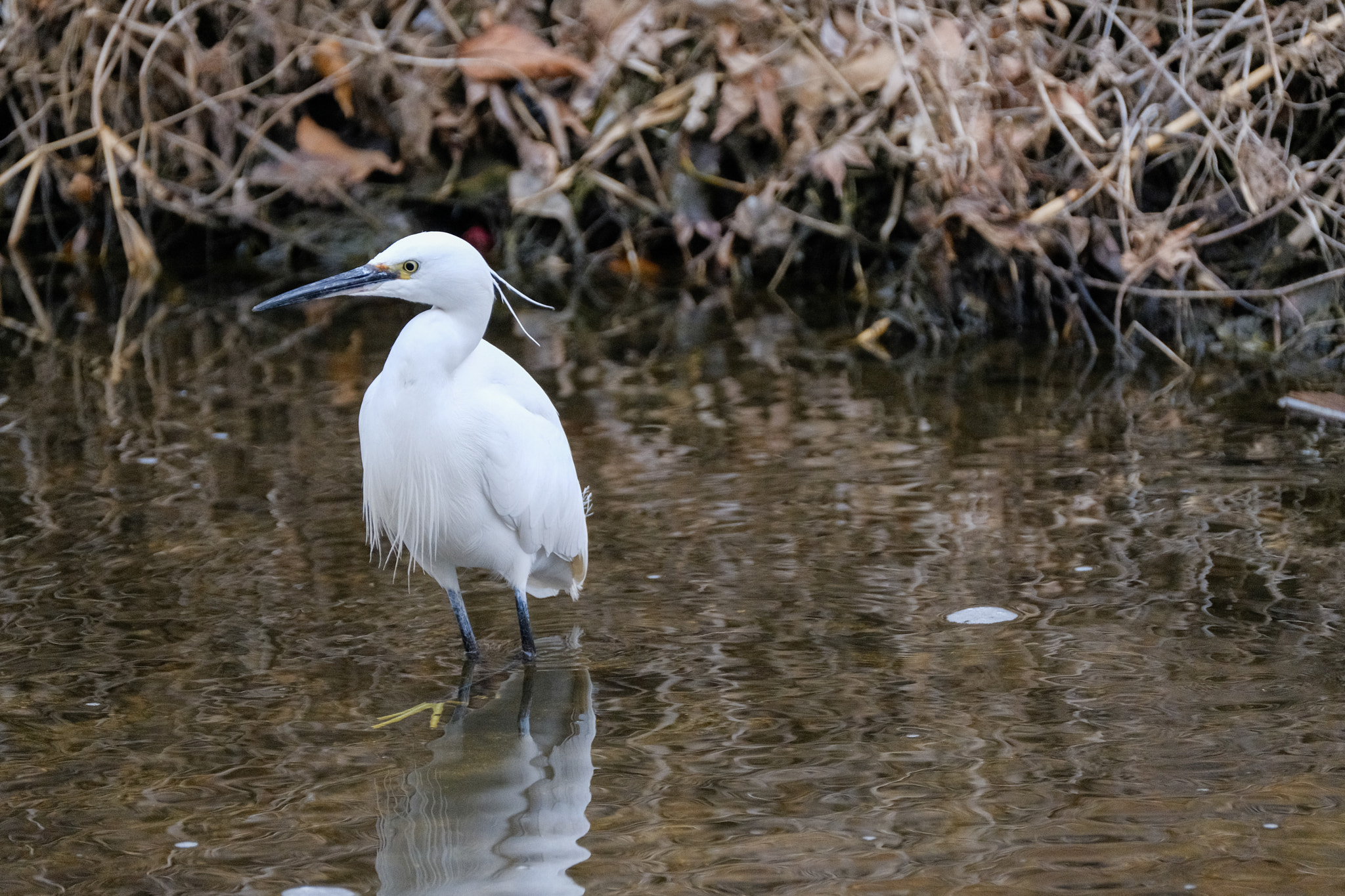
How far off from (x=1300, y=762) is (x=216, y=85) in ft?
21.7

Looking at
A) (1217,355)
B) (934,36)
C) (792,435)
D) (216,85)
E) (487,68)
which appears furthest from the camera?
(216,85)

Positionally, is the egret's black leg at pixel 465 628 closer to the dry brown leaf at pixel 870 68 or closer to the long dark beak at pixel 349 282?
the long dark beak at pixel 349 282

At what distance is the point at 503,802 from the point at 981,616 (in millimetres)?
1231

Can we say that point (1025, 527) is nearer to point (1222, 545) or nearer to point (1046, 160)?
point (1222, 545)

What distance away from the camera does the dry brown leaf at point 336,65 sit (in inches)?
293

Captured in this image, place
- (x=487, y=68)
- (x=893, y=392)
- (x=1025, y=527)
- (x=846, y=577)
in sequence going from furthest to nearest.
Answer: (x=487, y=68) < (x=893, y=392) < (x=1025, y=527) < (x=846, y=577)

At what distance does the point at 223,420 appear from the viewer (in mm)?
5027

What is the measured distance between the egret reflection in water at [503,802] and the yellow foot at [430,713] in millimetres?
33

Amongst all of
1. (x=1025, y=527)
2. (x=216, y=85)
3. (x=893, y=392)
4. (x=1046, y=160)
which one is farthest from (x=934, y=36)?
(x=216, y=85)

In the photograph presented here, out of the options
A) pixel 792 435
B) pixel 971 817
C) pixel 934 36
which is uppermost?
pixel 934 36

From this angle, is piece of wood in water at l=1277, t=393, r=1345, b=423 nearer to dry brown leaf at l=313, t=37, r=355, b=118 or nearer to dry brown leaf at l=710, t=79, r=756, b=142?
dry brown leaf at l=710, t=79, r=756, b=142

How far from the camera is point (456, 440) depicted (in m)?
3.10

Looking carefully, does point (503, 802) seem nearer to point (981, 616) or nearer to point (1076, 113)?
point (981, 616)

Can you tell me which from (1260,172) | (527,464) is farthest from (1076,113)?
(527,464)
